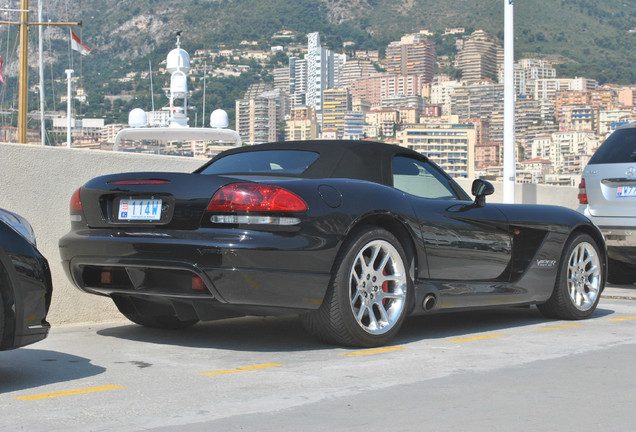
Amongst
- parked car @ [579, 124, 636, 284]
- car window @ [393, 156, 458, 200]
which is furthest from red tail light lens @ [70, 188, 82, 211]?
parked car @ [579, 124, 636, 284]

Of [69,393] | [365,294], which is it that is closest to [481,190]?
[365,294]

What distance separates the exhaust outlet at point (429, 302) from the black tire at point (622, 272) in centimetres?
531

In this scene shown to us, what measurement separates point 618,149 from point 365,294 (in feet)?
16.0

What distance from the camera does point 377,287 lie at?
18.3ft

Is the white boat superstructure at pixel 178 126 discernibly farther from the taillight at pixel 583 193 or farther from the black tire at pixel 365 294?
the black tire at pixel 365 294

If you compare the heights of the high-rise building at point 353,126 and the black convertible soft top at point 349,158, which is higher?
the high-rise building at point 353,126

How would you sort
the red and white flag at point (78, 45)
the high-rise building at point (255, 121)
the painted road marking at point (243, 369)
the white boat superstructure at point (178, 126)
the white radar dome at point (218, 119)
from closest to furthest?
1. the painted road marking at point (243, 369)
2. the white boat superstructure at point (178, 126)
3. the white radar dome at point (218, 119)
4. the red and white flag at point (78, 45)
5. the high-rise building at point (255, 121)

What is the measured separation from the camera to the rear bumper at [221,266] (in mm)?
4930

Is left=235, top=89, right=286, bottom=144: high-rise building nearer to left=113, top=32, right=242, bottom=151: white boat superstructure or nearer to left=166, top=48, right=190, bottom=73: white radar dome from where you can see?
left=113, top=32, right=242, bottom=151: white boat superstructure

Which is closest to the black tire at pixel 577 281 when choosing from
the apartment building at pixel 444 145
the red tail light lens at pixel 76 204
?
the red tail light lens at pixel 76 204

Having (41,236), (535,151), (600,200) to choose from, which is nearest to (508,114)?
(600,200)

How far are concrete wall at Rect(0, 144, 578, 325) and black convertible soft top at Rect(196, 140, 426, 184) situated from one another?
1.44m

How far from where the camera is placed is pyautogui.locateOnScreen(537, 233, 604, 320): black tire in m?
7.09

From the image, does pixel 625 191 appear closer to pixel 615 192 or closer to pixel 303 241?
pixel 615 192
